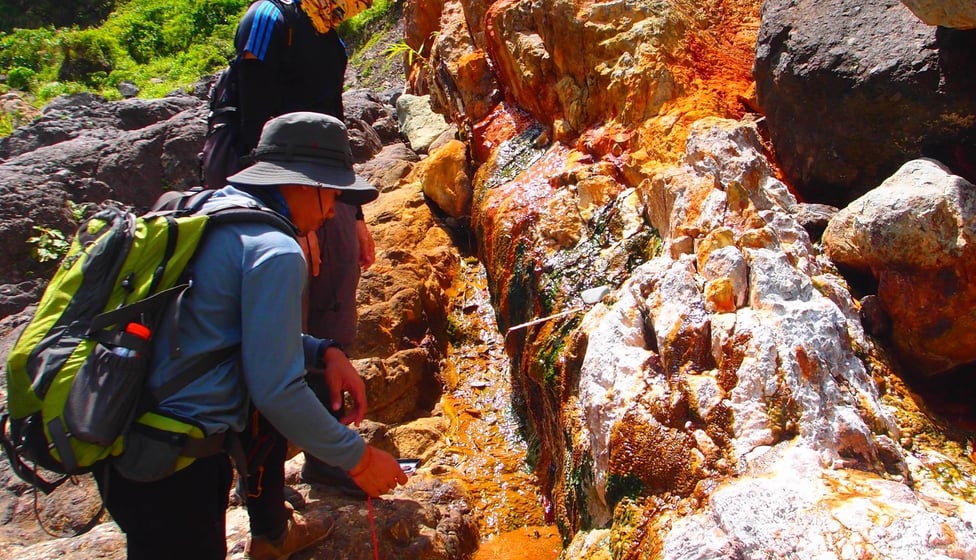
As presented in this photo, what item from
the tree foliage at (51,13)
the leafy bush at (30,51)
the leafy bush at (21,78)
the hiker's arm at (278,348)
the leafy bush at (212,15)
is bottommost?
the hiker's arm at (278,348)

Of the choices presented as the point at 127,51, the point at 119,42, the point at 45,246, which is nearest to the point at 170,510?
the point at 45,246

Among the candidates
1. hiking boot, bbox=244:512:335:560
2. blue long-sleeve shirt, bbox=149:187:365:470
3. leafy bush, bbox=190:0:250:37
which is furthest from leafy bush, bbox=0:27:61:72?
blue long-sleeve shirt, bbox=149:187:365:470

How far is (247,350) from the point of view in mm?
1724

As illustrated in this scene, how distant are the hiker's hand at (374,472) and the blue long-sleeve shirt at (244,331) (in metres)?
0.20

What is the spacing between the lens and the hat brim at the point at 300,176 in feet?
6.43

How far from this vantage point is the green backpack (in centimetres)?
166

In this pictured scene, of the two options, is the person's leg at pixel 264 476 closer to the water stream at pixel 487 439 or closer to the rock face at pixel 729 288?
the rock face at pixel 729 288

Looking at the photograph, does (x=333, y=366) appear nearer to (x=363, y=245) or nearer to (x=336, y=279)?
(x=336, y=279)

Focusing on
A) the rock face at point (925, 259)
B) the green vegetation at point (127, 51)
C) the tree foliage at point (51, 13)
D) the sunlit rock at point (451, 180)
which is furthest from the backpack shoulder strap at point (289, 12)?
the tree foliage at point (51, 13)

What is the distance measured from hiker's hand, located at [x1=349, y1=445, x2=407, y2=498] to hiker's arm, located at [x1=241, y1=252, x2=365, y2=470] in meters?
0.18

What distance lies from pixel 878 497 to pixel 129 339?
196 centimetres

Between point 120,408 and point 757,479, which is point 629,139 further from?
point 120,408

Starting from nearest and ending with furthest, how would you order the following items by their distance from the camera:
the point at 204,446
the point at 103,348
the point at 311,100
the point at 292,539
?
the point at 103,348
the point at 204,446
the point at 292,539
the point at 311,100

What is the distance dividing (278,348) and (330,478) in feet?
5.97
